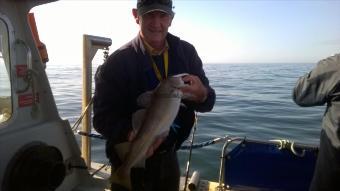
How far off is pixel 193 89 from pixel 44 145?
191 cm

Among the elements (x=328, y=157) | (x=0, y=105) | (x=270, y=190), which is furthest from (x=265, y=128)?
(x=0, y=105)

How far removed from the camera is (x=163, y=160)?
385cm

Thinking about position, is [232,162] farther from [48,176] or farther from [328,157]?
[48,176]

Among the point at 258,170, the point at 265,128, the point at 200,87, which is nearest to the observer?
the point at 200,87

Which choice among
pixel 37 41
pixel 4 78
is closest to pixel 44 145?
pixel 4 78

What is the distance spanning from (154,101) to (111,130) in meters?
0.68

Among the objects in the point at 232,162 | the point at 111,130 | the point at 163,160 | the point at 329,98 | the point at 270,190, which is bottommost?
the point at 270,190

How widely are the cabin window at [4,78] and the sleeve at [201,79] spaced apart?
194 cm

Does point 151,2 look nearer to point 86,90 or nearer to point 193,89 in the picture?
point 193,89

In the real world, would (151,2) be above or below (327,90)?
above

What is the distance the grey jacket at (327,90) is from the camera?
3.36m

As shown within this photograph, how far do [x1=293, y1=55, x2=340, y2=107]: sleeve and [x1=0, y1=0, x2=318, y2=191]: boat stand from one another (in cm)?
158

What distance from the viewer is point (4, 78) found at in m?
3.78

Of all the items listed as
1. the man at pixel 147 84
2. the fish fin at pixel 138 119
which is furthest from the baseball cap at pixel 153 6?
the fish fin at pixel 138 119
